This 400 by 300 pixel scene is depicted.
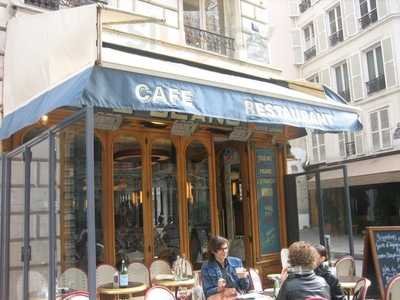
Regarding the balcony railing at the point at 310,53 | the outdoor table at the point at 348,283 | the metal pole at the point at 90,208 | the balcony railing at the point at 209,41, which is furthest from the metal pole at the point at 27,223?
the balcony railing at the point at 310,53

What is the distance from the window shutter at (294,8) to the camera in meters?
28.6

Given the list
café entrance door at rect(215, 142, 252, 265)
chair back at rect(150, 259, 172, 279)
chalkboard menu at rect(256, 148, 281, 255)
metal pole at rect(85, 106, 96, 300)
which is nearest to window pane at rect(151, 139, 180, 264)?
chair back at rect(150, 259, 172, 279)

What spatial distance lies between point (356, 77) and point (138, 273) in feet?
60.2

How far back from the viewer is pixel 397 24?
20844mm

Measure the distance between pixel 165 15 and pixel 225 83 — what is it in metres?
4.30

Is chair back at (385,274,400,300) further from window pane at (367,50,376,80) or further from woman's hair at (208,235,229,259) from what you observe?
window pane at (367,50,376,80)

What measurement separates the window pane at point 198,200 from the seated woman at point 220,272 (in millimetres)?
3600

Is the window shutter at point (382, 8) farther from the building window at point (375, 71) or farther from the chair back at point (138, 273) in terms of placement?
the chair back at point (138, 273)

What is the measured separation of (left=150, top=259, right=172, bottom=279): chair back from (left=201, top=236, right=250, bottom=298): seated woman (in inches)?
97.0

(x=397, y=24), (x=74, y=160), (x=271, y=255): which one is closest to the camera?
(x=74, y=160)

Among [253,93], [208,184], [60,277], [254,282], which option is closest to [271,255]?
[208,184]

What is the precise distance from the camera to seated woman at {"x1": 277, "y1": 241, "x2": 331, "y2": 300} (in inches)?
148

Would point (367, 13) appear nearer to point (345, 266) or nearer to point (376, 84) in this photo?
point (376, 84)

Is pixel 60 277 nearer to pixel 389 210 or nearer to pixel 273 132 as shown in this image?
pixel 273 132
